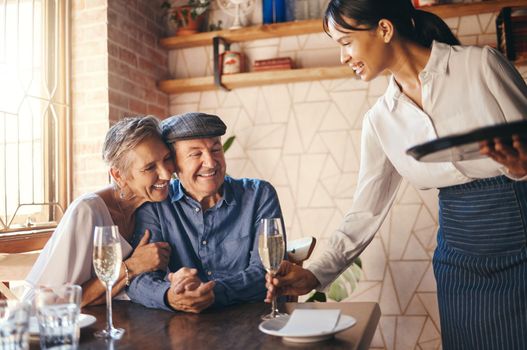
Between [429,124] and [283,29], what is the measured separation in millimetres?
2146

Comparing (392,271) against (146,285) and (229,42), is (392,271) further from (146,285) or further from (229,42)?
(146,285)

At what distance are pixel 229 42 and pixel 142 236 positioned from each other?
2.23 m

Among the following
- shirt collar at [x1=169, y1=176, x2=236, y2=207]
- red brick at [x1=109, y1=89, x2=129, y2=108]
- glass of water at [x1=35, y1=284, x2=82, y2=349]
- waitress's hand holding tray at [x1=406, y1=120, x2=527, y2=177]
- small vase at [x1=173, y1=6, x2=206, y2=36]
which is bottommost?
glass of water at [x1=35, y1=284, x2=82, y2=349]

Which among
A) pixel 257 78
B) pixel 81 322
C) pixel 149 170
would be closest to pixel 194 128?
pixel 149 170

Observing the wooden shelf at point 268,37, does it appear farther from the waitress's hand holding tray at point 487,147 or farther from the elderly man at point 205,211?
the waitress's hand holding tray at point 487,147

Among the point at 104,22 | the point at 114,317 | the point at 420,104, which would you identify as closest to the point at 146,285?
the point at 114,317

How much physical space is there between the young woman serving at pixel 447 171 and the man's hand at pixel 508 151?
0.06 m

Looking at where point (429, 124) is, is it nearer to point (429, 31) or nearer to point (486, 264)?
point (429, 31)

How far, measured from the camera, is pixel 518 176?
1.34 m

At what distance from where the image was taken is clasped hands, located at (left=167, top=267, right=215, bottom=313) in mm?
1455

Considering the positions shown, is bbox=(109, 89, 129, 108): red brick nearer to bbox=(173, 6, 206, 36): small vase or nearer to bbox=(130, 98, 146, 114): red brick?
bbox=(130, 98, 146, 114): red brick

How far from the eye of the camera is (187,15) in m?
3.76

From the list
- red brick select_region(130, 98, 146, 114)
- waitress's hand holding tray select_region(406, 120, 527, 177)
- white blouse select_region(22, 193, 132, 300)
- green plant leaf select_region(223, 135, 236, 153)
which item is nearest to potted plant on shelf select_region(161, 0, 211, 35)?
red brick select_region(130, 98, 146, 114)

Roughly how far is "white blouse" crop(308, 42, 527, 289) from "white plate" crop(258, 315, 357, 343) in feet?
1.50
